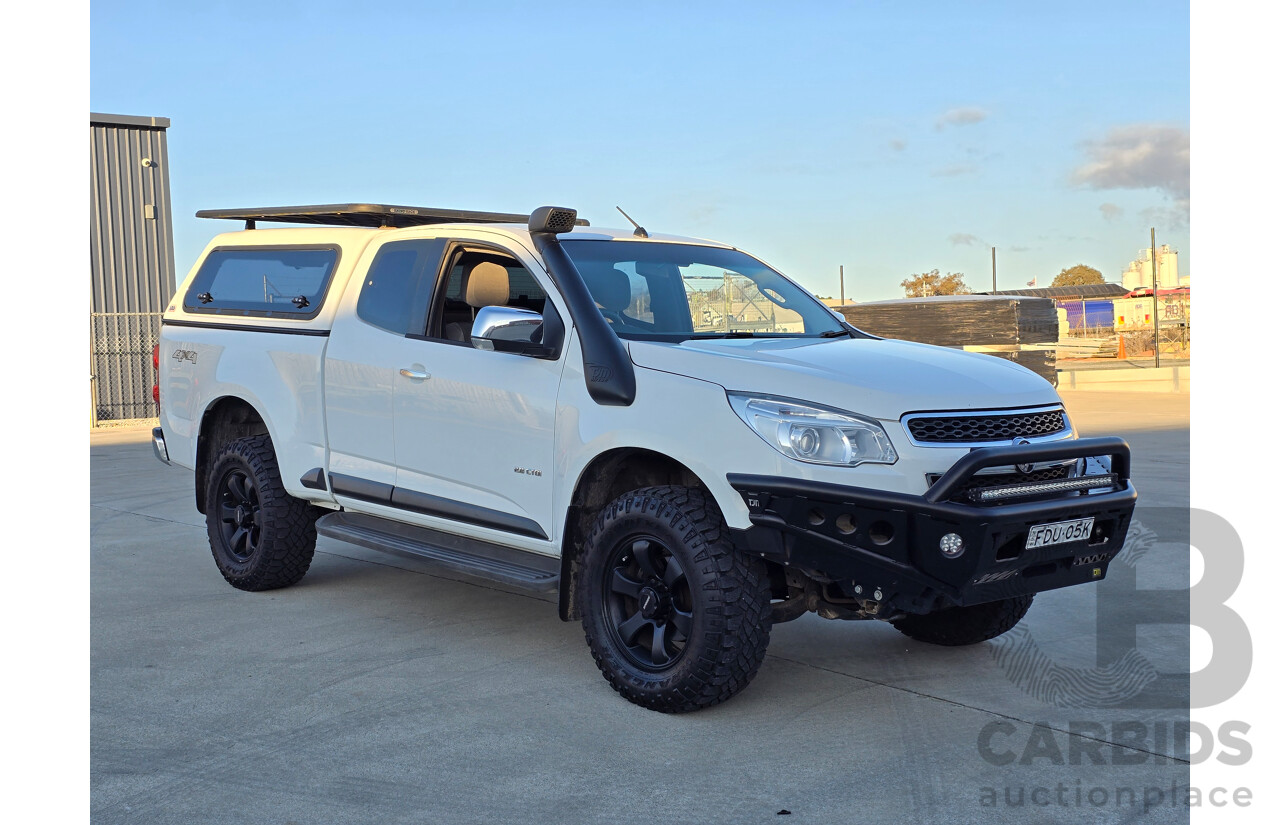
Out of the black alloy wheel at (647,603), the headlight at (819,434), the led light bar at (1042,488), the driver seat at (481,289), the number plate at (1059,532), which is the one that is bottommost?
the black alloy wheel at (647,603)

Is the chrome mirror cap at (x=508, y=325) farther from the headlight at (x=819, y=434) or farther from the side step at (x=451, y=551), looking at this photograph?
the headlight at (x=819, y=434)

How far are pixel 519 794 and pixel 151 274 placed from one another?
21031 mm

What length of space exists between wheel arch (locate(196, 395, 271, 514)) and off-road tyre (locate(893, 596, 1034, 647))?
12.8 feet

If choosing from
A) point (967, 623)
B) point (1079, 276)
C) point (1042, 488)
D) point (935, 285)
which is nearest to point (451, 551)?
point (967, 623)

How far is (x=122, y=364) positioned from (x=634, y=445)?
721 inches

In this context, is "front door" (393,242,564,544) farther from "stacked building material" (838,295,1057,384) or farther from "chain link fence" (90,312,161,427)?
"chain link fence" (90,312,161,427)

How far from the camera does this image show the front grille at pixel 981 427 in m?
4.20

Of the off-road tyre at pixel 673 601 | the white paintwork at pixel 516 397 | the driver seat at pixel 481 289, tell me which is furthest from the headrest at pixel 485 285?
the off-road tyre at pixel 673 601

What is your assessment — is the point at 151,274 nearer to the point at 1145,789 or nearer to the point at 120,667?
the point at 120,667

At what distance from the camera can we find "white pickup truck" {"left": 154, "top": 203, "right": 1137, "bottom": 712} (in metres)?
4.17

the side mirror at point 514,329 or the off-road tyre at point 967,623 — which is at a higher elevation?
the side mirror at point 514,329

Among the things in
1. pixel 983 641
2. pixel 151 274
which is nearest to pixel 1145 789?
pixel 983 641

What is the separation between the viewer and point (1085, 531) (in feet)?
14.3

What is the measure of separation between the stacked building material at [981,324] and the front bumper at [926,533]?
14.7 metres
